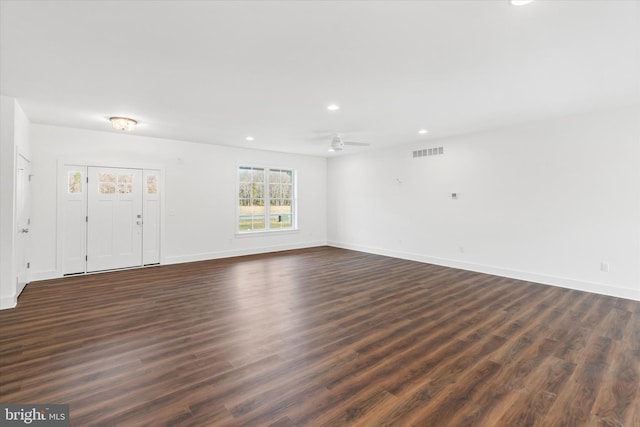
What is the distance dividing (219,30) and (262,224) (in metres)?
6.11

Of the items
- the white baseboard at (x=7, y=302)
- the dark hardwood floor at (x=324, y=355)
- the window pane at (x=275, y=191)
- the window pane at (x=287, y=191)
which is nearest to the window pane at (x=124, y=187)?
the dark hardwood floor at (x=324, y=355)

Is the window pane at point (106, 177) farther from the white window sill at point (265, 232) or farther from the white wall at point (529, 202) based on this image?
the white wall at point (529, 202)

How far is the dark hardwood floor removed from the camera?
77.5 inches

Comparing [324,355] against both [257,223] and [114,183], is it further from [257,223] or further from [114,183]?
[257,223]

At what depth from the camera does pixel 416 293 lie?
450 centimetres

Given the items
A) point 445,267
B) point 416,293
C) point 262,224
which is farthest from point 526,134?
point 262,224

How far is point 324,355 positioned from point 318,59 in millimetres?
2769

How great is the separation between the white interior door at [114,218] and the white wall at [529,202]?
222 inches

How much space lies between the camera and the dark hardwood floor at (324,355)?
1.97m

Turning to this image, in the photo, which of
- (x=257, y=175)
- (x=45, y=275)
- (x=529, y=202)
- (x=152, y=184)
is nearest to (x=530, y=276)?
(x=529, y=202)

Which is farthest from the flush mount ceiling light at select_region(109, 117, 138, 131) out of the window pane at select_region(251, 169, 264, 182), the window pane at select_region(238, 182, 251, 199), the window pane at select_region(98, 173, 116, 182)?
the window pane at select_region(251, 169, 264, 182)

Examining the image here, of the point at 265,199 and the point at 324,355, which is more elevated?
the point at 265,199

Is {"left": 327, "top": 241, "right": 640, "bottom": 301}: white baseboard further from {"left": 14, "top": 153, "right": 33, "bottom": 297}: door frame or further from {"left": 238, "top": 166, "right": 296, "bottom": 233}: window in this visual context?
{"left": 14, "top": 153, "right": 33, "bottom": 297}: door frame

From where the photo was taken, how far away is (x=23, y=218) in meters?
4.59
